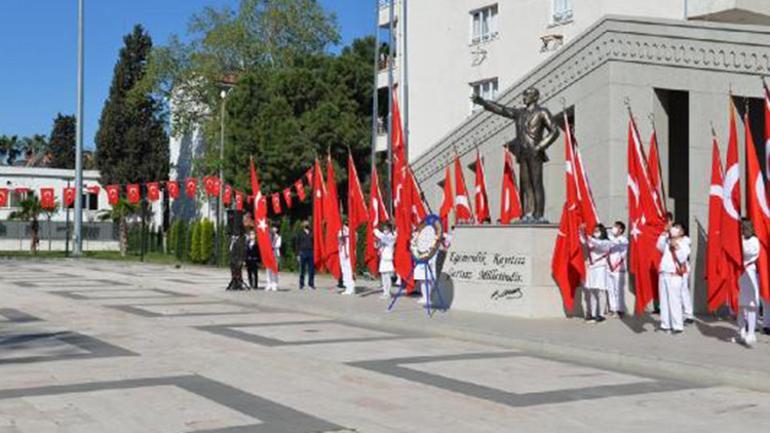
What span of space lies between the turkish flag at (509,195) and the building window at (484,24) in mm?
16930

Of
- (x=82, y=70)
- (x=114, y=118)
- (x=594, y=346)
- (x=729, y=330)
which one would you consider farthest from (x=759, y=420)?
(x=114, y=118)

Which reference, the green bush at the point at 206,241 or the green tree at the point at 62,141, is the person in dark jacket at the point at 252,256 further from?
the green tree at the point at 62,141

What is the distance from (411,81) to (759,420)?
35.5m

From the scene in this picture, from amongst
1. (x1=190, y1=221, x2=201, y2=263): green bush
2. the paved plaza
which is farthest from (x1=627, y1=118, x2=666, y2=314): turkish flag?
(x1=190, y1=221, x2=201, y2=263): green bush

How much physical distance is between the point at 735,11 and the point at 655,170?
11.0 meters

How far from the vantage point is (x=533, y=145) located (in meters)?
17.2

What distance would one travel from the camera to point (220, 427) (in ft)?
25.9

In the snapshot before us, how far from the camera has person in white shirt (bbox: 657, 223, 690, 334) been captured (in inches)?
577

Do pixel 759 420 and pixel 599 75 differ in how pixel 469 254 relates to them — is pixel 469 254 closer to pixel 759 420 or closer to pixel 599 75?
pixel 599 75

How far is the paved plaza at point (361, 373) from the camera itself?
8.34m

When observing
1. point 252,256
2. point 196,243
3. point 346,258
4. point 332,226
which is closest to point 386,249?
point 332,226

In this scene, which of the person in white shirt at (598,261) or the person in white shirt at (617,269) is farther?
the person in white shirt at (617,269)

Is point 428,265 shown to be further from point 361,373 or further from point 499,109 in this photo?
point 361,373
